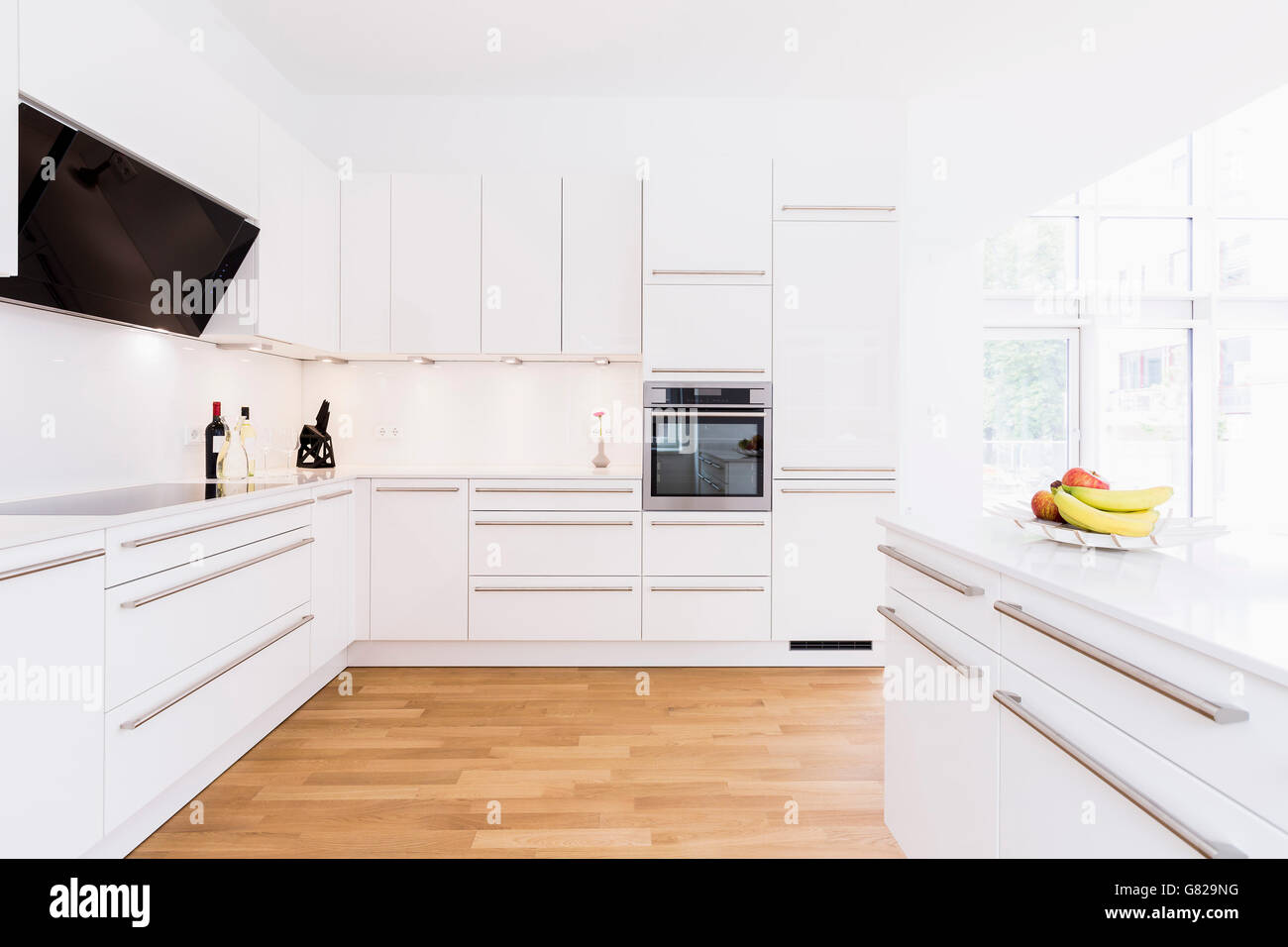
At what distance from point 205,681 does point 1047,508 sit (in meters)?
2.31

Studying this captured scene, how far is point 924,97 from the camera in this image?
382 cm

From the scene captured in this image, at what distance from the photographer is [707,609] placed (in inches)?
132

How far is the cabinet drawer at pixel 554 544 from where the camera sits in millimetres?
3285

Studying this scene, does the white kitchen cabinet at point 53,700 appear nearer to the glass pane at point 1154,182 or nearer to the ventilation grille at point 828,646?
the ventilation grille at point 828,646

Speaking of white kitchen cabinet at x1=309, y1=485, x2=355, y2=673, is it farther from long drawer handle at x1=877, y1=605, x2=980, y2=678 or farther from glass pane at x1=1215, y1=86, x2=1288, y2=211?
glass pane at x1=1215, y1=86, x2=1288, y2=211

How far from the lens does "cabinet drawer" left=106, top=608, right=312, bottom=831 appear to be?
172cm

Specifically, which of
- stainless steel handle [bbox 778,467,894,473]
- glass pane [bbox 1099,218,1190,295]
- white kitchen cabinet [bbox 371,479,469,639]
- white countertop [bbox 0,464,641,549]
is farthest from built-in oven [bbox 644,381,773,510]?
glass pane [bbox 1099,218,1190,295]

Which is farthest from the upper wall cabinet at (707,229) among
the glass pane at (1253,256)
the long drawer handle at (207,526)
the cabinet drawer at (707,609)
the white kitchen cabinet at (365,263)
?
the glass pane at (1253,256)

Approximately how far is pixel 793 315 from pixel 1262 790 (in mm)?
2865

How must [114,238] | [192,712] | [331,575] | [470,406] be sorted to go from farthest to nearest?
[470,406]
[331,575]
[114,238]
[192,712]

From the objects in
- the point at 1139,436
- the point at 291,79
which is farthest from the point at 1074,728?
the point at 1139,436

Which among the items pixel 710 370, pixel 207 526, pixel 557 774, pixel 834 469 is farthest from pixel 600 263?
pixel 557 774

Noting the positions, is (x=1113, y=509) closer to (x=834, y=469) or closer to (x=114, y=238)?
(x=834, y=469)
